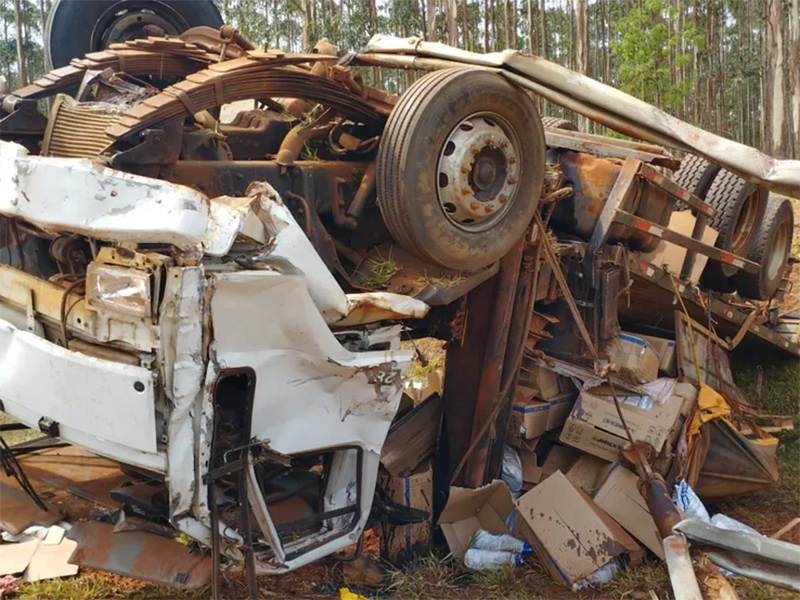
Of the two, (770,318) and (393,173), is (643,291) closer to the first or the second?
(770,318)

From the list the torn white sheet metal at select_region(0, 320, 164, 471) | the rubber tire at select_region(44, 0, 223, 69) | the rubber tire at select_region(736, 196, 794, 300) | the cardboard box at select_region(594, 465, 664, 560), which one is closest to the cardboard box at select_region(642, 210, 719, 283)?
the rubber tire at select_region(736, 196, 794, 300)

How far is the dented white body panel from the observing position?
2271mm

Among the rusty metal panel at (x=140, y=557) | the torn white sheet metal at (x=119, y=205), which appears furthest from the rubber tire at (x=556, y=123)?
the rusty metal panel at (x=140, y=557)

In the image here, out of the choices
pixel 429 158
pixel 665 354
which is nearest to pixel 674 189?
pixel 665 354

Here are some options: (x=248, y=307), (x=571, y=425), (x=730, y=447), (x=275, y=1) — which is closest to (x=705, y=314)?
(x=730, y=447)

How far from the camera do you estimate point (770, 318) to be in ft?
19.1

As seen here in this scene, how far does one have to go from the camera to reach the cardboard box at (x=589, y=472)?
421cm

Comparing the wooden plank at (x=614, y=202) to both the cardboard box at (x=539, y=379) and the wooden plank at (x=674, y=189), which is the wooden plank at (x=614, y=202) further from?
the cardboard box at (x=539, y=379)

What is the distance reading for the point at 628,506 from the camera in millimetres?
4008

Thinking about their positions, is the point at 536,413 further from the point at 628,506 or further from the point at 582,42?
the point at 582,42

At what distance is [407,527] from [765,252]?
11.4 feet

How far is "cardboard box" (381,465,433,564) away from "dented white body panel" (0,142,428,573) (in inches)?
29.9

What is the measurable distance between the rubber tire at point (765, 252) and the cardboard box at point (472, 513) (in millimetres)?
2637

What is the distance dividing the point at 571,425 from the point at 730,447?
→ 1.03 metres
